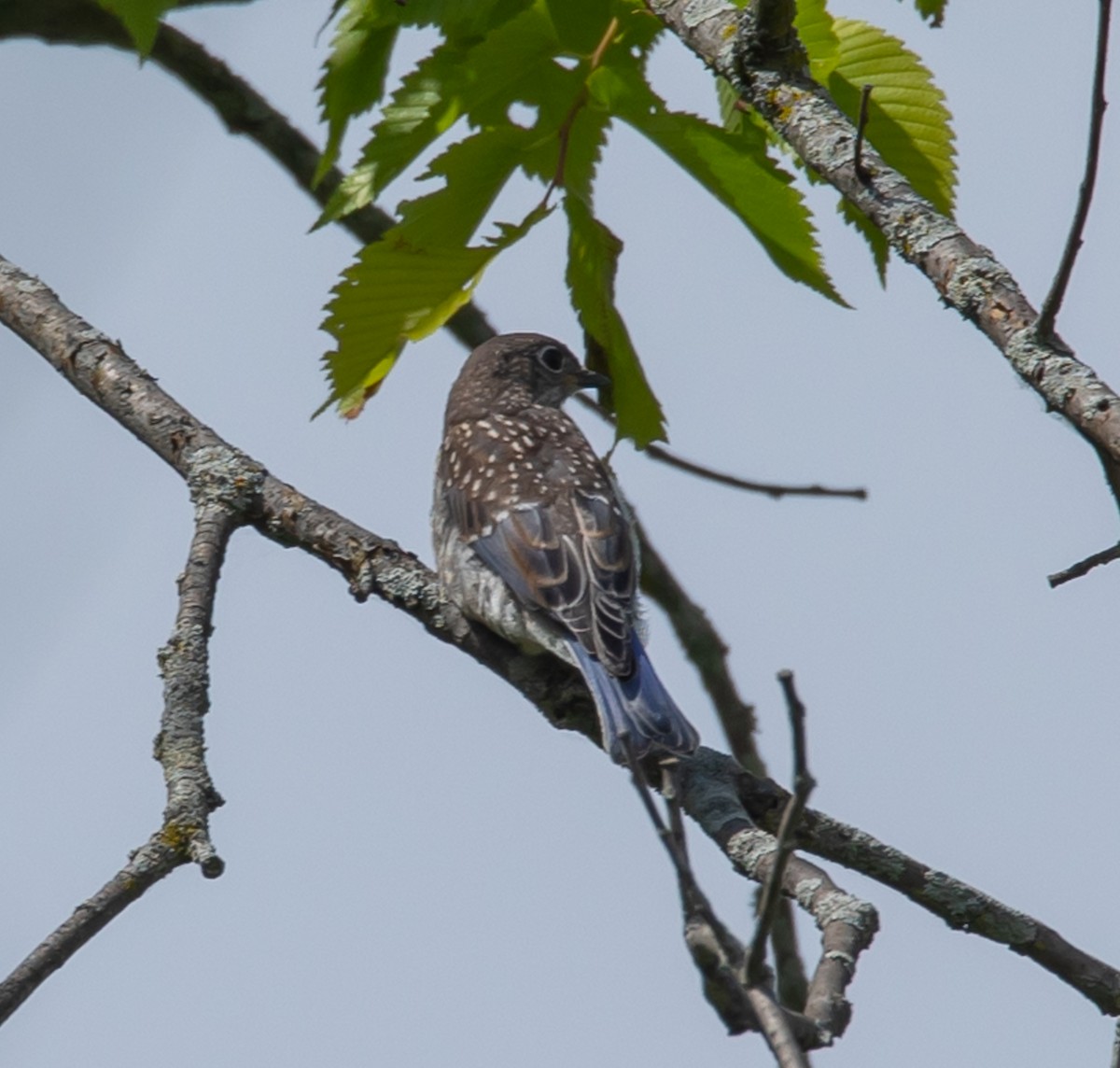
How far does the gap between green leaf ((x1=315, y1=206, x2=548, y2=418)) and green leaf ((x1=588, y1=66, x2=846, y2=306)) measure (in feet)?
0.95

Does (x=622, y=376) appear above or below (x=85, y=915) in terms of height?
above

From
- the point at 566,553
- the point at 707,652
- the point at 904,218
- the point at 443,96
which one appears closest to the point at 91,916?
the point at 443,96

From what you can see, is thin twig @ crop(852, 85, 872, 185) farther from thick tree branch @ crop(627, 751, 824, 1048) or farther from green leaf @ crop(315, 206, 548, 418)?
thick tree branch @ crop(627, 751, 824, 1048)

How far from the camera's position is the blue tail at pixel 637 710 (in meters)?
4.02

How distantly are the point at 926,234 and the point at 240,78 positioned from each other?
339 cm

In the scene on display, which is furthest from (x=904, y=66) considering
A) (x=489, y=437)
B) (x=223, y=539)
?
(x=489, y=437)

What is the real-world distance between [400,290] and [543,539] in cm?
190

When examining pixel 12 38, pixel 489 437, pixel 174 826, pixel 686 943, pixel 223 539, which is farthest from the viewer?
pixel 489 437

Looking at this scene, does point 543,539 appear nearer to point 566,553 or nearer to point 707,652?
point 566,553

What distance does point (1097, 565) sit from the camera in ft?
8.05

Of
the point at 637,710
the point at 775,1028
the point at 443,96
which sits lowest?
the point at 775,1028

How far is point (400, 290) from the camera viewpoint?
341 centimetres

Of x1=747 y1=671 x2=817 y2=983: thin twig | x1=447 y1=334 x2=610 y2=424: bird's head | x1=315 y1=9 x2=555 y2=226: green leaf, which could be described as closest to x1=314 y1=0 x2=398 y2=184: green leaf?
x1=315 y1=9 x2=555 y2=226: green leaf

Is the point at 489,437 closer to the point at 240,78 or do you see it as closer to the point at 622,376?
the point at 240,78
